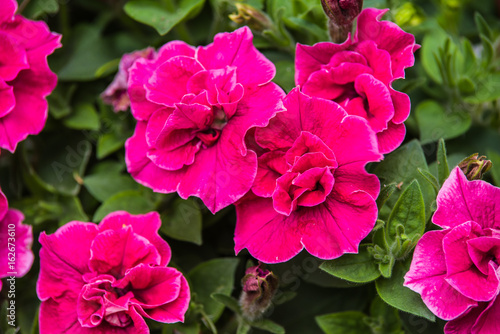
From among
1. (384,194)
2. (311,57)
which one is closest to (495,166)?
(384,194)

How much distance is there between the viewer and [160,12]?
55.3 inches

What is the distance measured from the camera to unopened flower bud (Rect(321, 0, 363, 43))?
1.06 m

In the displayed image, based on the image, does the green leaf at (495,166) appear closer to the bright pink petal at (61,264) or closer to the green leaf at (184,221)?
the green leaf at (184,221)

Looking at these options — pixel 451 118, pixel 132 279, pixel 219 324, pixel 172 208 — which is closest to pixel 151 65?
pixel 172 208

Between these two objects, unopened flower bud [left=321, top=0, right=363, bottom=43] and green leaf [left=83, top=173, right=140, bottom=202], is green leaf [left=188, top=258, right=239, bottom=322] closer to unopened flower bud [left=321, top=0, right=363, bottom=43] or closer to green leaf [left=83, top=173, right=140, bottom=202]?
green leaf [left=83, top=173, right=140, bottom=202]

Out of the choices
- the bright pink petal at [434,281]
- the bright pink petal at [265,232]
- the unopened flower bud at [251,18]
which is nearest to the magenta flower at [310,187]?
the bright pink petal at [265,232]

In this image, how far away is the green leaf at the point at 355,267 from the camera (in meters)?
0.99

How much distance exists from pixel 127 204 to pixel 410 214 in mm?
668

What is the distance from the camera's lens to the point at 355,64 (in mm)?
1048

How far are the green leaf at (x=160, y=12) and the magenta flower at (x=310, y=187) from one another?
0.48m

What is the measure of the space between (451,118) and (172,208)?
76 centimetres

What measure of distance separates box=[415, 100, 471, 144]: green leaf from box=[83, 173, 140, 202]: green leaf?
75 cm

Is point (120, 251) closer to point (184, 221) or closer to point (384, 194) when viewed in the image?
point (184, 221)

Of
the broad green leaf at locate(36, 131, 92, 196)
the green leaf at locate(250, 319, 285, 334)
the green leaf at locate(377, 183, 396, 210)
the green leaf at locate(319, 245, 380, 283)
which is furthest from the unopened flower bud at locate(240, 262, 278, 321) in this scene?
the broad green leaf at locate(36, 131, 92, 196)
